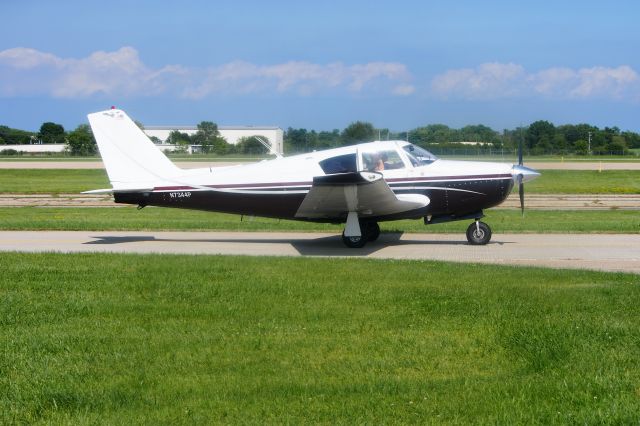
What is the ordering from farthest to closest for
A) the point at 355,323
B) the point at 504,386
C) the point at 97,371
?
the point at 355,323 → the point at 97,371 → the point at 504,386

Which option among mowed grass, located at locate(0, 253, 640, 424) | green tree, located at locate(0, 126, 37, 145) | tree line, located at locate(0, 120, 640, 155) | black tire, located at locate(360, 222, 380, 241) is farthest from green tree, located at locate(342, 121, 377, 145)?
green tree, located at locate(0, 126, 37, 145)

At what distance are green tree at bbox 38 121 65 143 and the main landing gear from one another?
11280cm

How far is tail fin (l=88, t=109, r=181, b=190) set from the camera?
17234 millimetres

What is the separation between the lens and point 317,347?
735cm

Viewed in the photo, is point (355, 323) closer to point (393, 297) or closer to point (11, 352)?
point (393, 297)

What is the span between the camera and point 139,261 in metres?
13.0

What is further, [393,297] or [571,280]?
[571,280]

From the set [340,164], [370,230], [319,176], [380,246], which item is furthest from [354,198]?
[370,230]

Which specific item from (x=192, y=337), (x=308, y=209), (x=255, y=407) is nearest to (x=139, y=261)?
(x=308, y=209)

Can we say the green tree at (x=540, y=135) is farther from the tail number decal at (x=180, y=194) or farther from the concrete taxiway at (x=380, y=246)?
the tail number decal at (x=180, y=194)

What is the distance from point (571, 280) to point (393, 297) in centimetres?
302

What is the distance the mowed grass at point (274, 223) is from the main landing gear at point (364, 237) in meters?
2.21

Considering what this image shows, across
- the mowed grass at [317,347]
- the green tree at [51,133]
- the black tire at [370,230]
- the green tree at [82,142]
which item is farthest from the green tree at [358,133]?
the green tree at [51,133]

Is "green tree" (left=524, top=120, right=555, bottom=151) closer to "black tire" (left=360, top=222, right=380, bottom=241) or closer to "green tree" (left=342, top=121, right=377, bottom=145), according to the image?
"green tree" (left=342, top=121, right=377, bottom=145)
